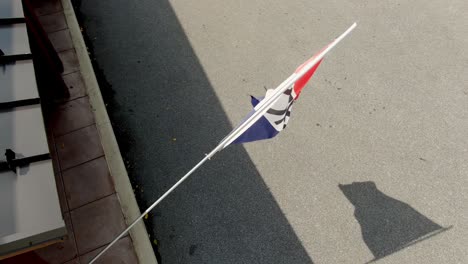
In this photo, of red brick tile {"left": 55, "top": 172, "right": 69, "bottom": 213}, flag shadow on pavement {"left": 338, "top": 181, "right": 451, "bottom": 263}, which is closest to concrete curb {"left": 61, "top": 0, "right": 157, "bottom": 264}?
red brick tile {"left": 55, "top": 172, "right": 69, "bottom": 213}

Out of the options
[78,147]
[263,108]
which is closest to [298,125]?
[263,108]

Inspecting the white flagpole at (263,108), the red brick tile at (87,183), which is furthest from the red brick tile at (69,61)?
the white flagpole at (263,108)

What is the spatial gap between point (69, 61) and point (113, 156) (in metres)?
2.21

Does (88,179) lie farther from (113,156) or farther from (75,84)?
(75,84)

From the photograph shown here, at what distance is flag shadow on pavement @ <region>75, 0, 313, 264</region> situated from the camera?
4.21 metres

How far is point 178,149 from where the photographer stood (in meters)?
4.95

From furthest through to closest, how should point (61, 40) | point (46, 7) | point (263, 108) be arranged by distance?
point (46, 7), point (61, 40), point (263, 108)

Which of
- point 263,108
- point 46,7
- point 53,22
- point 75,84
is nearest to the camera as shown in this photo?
point 263,108

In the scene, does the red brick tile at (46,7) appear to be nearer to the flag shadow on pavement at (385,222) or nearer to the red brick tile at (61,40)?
the red brick tile at (61,40)

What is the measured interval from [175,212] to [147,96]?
6.86 ft

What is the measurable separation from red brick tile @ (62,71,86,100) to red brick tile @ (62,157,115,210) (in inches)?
53.0

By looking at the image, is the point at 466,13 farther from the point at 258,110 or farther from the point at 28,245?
the point at 28,245

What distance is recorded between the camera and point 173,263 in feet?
13.3

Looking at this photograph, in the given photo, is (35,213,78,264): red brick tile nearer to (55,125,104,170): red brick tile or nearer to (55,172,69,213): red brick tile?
(55,172,69,213): red brick tile
